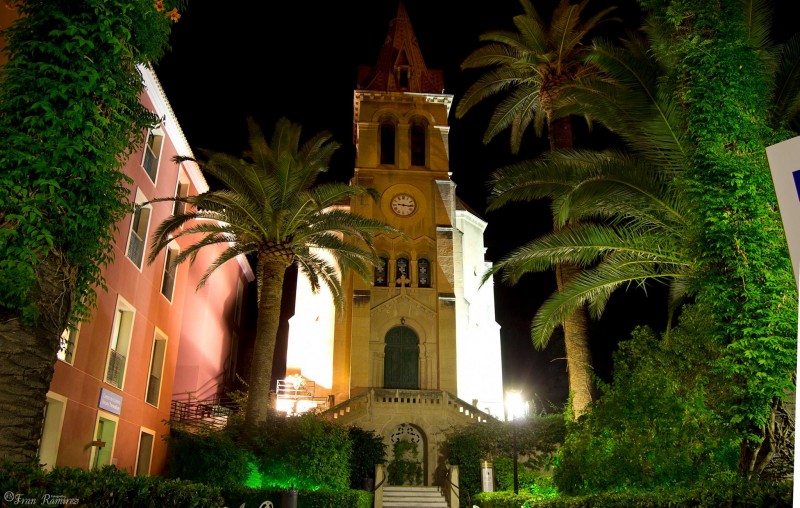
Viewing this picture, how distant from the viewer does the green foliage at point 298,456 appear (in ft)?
70.8

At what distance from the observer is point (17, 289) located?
7.91m

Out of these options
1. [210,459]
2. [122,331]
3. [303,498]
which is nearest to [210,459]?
[210,459]

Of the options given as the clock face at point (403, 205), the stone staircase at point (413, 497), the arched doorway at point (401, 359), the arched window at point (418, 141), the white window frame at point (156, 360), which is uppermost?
the arched window at point (418, 141)

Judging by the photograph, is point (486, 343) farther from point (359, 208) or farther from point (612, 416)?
point (612, 416)

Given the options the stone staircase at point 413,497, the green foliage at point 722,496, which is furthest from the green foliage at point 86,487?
the stone staircase at point 413,497

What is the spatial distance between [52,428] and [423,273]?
21842mm

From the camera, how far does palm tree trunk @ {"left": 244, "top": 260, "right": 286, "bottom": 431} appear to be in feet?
71.6

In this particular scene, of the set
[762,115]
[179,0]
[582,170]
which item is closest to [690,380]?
[582,170]

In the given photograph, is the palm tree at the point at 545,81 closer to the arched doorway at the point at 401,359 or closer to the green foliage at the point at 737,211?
the green foliage at the point at 737,211

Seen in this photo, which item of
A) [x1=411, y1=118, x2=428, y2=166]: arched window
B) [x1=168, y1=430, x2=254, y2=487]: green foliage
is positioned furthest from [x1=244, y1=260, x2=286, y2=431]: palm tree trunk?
[x1=411, y1=118, x2=428, y2=166]: arched window

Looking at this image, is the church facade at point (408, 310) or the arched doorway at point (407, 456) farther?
the church facade at point (408, 310)

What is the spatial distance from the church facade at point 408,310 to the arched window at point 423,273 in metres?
0.06

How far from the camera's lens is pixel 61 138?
876 centimetres

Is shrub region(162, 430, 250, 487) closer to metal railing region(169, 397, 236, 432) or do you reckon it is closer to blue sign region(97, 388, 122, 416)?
metal railing region(169, 397, 236, 432)
